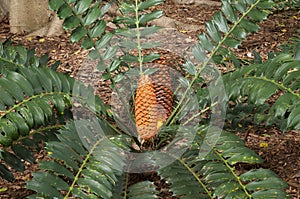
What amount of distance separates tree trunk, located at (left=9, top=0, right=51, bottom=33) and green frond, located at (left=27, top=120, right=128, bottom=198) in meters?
3.04

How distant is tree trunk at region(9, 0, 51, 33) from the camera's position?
219 inches

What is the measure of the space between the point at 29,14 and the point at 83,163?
3.52 metres

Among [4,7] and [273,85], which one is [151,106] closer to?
[273,85]

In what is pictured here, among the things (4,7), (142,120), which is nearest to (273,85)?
(142,120)

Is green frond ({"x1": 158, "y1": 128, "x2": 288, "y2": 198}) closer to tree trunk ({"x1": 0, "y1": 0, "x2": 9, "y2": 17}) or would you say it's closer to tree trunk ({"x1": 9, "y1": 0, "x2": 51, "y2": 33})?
tree trunk ({"x1": 9, "y1": 0, "x2": 51, "y2": 33})

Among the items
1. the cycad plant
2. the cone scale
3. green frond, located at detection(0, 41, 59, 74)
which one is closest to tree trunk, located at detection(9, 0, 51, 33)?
the cycad plant

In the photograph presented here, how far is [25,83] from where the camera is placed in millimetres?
2584

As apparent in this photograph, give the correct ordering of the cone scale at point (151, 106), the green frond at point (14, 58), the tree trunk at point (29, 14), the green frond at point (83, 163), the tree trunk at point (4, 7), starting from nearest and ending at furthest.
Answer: the green frond at point (83, 163), the cone scale at point (151, 106), the green frond at point (14, 58), the tree trunk at point (29, 14), the tree trunk at point (4, 7)

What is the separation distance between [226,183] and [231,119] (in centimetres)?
85

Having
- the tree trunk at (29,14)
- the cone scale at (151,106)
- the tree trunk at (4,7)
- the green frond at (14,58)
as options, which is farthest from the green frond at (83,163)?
the tree trunk at (4,7)

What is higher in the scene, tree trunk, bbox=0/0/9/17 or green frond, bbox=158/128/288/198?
tree trunk, bbox=0/0/9/17

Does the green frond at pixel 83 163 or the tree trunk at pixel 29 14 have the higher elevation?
the tree trunk at pixel 29 14

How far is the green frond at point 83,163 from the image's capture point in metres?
2.19

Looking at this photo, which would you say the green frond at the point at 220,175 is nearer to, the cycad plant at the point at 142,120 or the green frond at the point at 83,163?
the cycad plant at the point at 142,120
